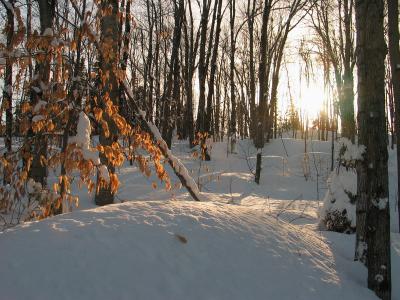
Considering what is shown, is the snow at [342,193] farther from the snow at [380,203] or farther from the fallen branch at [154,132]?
the snow at [380,203]

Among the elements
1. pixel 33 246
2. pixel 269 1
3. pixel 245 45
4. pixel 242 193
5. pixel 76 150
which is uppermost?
pixel 245 45

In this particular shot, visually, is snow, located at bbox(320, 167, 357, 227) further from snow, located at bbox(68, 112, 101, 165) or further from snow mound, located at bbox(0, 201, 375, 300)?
snow, located at bbox(68, 112, 101, 165)

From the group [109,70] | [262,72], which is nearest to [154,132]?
[109,70]

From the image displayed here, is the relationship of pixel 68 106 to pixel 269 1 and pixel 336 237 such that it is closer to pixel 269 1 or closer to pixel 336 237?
pixel 336 237

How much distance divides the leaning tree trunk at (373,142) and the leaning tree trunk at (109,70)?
1.80m

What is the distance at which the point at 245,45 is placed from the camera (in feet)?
86.5

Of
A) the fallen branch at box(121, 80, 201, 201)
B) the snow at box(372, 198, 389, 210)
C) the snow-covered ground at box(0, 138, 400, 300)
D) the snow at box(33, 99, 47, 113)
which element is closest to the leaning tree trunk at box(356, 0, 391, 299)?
the snow at box(372, 198, 389, 210)

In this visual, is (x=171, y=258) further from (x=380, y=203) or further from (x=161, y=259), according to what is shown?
(x=380, y=203)

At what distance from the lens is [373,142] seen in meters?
2.75

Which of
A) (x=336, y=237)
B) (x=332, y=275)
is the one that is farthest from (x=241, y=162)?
(x=332, y=275)

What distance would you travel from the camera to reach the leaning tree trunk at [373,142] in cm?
272

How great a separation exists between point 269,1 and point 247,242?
31.4ft

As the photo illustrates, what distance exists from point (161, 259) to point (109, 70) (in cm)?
150

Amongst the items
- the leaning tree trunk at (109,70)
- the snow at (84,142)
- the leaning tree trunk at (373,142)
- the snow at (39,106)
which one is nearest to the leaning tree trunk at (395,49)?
the leaning tree trunk at (373,142)
